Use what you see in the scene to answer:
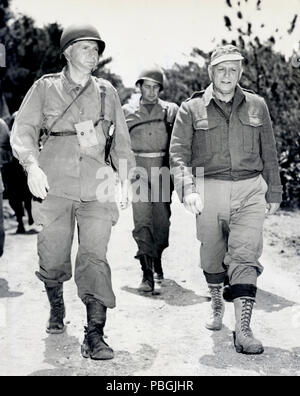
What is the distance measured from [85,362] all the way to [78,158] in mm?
1378

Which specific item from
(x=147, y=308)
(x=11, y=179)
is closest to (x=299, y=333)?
(x=147, y=308)

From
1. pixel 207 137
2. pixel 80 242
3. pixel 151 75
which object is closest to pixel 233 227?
pixel 207 137

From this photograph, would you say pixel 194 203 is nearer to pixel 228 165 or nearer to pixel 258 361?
pixel 228 165

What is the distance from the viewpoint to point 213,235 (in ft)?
16.6

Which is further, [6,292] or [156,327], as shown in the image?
[6,292]

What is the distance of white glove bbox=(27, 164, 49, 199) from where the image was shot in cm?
436

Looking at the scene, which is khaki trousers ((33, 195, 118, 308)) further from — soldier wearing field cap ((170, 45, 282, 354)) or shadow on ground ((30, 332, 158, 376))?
soldier wearing field cap ((170, 45, 282, 354))

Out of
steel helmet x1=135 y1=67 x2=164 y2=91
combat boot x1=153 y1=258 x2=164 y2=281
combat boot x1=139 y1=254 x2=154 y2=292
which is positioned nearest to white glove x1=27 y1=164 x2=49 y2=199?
combat boot x1=139 y1=254 x2=154 y2=292

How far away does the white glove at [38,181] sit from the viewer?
436cm

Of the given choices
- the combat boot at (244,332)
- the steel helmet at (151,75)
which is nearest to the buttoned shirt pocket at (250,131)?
the combat boot at (244,332)

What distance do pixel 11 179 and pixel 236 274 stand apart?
6.52 m

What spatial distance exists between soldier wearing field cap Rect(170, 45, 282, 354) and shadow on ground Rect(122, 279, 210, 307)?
1.07 metres

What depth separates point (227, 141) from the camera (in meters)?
4.98

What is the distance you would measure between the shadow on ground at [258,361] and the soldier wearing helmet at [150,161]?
2.12 metres
